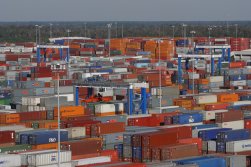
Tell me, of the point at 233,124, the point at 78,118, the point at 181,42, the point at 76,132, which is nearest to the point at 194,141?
the point at 76,132

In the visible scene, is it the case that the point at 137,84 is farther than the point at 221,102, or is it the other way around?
the point at 137,84

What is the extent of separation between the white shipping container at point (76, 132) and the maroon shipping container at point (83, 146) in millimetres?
3653

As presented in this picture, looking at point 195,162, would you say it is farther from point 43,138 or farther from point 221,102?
point 221,102

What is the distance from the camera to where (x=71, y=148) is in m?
34.1

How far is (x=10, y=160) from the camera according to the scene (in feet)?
101

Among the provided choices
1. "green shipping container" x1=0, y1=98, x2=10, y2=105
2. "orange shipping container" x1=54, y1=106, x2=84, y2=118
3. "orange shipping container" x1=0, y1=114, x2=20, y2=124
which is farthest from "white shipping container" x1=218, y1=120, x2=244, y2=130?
"green shipping container" x1=0, y1=98, x2=10, y2=105

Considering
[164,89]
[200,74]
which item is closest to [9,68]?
[200,74]

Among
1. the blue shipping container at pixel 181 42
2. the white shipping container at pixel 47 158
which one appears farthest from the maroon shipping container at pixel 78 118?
the blue shipping container at pixel 181 42

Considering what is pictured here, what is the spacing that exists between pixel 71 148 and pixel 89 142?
104 centimetres

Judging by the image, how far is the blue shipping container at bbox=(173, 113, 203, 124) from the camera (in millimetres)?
43188

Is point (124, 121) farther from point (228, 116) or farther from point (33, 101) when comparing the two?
point (33, 101)

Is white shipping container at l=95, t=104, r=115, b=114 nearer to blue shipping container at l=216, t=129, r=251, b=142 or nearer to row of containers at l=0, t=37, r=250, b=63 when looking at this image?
blue shipping container at l=216, t=129, r=251, b=142

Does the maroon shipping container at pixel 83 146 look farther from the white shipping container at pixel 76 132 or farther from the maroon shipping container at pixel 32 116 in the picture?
the maroon shipping container at pixel 32 116

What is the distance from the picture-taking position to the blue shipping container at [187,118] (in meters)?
43.2
